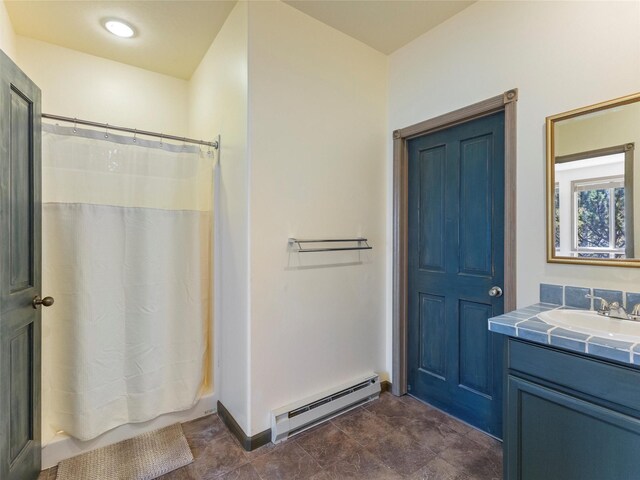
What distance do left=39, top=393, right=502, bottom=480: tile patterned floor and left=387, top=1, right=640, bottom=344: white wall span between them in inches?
36.6

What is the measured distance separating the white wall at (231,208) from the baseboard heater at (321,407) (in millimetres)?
208

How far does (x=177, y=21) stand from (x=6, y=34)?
1024 millimetres

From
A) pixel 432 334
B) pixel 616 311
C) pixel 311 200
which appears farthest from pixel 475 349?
pixel 311 200

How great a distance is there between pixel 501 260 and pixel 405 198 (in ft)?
2.68

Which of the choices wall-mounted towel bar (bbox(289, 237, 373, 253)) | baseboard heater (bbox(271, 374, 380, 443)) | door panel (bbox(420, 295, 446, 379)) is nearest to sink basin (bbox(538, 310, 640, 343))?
door panel (bbox(420, 295, 446, 379))

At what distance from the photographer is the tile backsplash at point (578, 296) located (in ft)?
4.61

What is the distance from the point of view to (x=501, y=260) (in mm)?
1900

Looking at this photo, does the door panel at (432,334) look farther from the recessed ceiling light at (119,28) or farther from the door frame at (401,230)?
the recessed ceiling light at (119,28)

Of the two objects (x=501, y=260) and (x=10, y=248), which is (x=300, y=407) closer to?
(x=501, y=260)

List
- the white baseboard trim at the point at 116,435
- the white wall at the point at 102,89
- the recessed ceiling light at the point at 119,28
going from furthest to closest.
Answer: the white wall at the point at 102,89 → the recessed ceiling light at the point at 119,28 → the white baseboard trim at the point at 116,435

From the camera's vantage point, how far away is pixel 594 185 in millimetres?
1528

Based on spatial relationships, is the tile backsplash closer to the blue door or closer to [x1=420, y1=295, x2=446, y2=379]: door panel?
the blue door

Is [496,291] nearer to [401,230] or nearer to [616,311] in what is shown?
[616,311]

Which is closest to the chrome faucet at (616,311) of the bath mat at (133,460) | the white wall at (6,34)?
the bath mat at (133,460)
